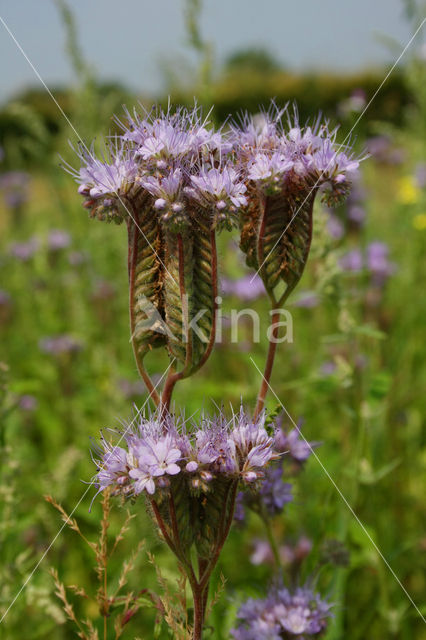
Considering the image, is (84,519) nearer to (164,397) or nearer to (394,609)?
(394,609)

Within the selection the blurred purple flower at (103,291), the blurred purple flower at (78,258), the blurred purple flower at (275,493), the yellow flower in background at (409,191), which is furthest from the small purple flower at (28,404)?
the yellow flower in background at (409,191)

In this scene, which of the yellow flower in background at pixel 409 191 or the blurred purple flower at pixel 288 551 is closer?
the blurred purple flower at pixel 288 551

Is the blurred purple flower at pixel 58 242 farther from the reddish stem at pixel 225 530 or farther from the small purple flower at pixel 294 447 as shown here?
the reddish stem at pixel 225 530

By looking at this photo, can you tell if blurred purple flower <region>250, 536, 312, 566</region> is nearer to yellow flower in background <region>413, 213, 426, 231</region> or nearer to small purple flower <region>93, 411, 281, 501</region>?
small purple flower <region>93, 411, 281, 501</region>

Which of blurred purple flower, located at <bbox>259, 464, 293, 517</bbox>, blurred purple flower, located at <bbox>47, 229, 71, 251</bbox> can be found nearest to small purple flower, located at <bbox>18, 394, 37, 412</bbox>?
blurred purple flower, located at <bbox>47, 229, 71, 251</bbox>

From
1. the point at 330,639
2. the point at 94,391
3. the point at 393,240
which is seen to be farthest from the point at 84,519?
the point at 393,240

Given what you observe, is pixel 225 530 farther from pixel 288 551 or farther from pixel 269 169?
pixel 288 551
